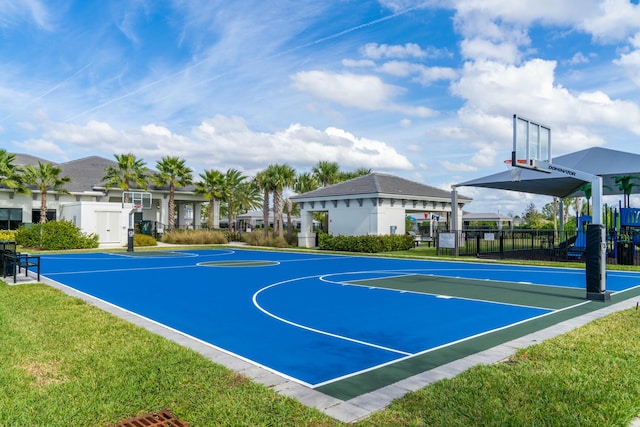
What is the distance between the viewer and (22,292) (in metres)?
12.2

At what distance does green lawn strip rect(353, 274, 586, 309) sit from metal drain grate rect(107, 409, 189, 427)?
900 cm

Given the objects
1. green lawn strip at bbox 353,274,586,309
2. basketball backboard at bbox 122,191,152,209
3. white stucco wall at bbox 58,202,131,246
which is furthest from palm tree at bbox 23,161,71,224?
green lawn strip at bbox 353,274,586,309

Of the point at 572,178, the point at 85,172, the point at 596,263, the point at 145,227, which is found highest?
the point at 85,172

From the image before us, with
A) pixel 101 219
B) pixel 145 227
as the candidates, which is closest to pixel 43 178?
pixel 101 219

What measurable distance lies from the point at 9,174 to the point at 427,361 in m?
39.5

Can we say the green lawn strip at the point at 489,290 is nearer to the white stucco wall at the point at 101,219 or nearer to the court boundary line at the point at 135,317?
the court boundary line at the point at 135,317

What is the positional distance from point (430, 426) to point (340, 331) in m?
4.08

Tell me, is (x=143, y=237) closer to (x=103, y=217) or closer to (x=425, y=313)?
(x=103, y=217)

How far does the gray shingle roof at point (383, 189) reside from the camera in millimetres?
34634

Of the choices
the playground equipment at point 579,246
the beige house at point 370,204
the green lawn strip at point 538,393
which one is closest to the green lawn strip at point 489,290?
the green lawn strip at point 538,393

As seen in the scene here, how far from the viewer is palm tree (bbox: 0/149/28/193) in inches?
1430

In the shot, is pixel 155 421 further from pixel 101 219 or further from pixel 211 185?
pixel 211 185

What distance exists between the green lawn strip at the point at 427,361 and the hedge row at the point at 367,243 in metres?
21.7

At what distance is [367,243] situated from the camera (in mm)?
31453
